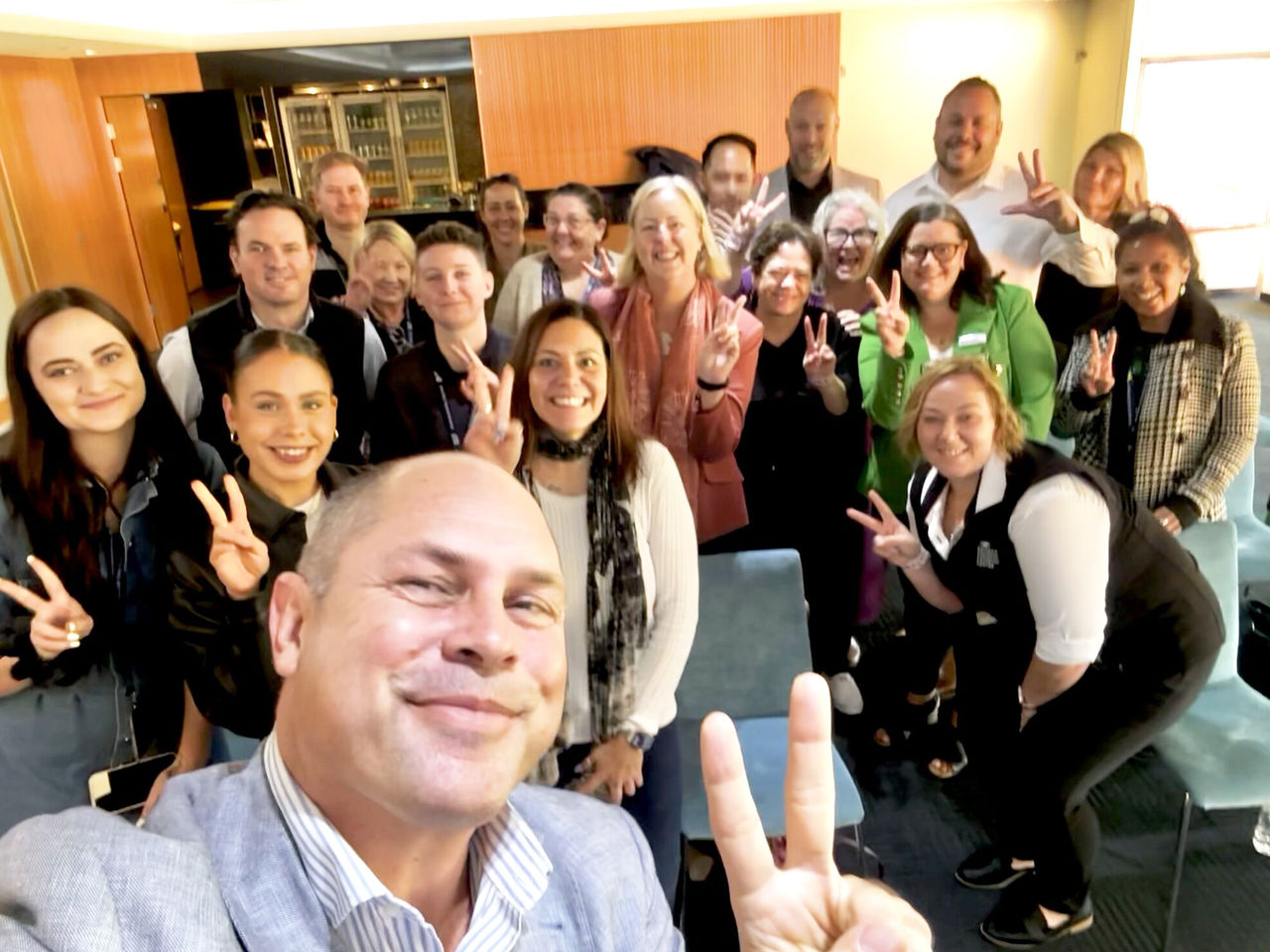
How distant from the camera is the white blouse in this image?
158 centimetres

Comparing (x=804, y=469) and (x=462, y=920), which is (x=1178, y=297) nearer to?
(x=804, y=469)

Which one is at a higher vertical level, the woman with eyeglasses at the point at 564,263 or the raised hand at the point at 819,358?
the woman with eyeglasses at the point at 564,263

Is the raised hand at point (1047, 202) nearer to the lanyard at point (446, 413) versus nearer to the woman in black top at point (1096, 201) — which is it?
the woman in black top at point (1096, 201)

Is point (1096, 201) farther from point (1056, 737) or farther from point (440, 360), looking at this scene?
point (440, 360)

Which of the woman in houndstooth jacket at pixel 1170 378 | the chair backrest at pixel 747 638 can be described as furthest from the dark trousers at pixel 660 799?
the woman in houndstooth jacket at pixel 1170 378

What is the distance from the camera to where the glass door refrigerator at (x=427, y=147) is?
6.08 meters

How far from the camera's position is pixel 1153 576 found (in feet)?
5.43

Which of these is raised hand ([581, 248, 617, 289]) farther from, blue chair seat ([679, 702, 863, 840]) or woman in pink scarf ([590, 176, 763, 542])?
blue chair seat ([679, 702, 863, 840])

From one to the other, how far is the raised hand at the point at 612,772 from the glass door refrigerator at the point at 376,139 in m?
5.48

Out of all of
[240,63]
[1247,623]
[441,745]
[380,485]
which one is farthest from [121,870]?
[240,63]

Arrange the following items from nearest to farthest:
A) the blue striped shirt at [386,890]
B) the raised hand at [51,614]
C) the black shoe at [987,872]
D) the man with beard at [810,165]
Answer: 1. the blue striped shirt at [386,890]
2. the raised hand at [51,614]
3. the black shoe at [987,872]
4. the man with beard at [810,165]

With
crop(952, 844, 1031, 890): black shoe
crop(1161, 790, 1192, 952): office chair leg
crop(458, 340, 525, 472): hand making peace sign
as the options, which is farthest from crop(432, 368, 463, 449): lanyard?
crop(1161, 790, 1192, 952): office chair leg

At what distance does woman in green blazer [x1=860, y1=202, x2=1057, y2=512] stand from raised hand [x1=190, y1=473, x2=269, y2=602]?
158 centimetres

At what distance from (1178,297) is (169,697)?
251 cm
